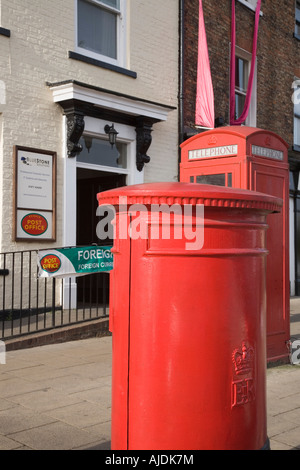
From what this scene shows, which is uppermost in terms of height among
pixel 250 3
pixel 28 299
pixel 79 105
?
pixel 250 3

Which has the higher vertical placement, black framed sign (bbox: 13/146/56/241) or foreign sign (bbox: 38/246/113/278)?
black framed sign (bbox: 13/146/56/241)

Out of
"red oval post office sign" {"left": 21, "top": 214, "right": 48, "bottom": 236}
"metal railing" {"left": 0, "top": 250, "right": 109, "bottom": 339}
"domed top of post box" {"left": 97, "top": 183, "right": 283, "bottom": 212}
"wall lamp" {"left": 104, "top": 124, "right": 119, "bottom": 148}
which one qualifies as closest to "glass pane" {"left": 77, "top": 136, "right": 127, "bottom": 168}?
"wall lamp" {"left": 104, "top": 124, "right": 119, "bottom": 148}

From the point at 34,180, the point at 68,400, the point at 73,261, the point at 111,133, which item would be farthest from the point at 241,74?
the point at 68,400

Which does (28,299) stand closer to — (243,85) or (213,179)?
(213,179)

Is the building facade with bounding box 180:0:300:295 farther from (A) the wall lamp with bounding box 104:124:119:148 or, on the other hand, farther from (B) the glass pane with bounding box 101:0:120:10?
(A) the wall lamp with bounding box 104:124:119:148

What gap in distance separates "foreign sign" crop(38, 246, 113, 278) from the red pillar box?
5610 millimetres

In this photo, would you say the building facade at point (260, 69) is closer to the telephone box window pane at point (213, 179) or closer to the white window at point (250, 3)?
the white window at point (250, 3)

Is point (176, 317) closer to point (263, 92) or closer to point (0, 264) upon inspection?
point (0, 264)

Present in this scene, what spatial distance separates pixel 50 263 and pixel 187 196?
235 inches

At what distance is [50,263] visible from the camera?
8.14 meters

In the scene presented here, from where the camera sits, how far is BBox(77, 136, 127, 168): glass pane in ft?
34.2

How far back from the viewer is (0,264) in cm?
878

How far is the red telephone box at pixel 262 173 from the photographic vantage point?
6043 millimetres

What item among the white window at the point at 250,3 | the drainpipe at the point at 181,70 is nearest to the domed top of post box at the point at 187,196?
the drainpipe at the point at 181,70
